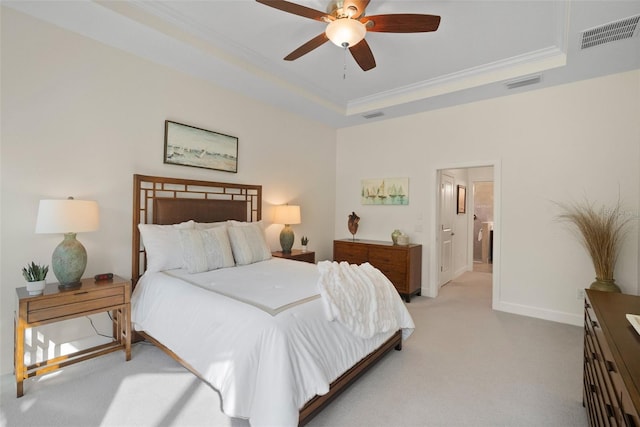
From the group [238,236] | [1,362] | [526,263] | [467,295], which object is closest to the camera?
[1,362]

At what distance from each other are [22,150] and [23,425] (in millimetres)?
2008

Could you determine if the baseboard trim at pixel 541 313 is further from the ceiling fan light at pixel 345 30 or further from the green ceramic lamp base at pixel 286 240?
the ceiling fan light at pixel 345 30

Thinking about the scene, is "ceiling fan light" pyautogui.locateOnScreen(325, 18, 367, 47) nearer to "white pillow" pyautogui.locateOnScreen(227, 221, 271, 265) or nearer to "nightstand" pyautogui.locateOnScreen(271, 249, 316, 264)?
"white pillow" pyautogui.locateOnScreen(227, 221, 271, 265)

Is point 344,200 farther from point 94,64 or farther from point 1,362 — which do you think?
point 1,362

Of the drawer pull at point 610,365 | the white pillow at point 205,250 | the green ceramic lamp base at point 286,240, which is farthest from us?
the green ceramic lamp base at point 286,240

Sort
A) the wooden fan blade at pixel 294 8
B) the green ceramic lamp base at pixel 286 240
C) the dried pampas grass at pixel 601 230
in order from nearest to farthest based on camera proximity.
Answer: the wooden fan blade at pixel 294 8, the dried pampas grass at pixel 601 230, the green ceramic lamp base at pixel 286 240

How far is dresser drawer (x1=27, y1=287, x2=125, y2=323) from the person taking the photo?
2.12 metres

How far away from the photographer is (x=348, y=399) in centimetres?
212

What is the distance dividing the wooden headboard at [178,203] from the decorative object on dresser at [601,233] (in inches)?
161

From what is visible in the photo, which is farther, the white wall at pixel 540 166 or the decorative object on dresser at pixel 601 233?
the white wall at pixel 540 166

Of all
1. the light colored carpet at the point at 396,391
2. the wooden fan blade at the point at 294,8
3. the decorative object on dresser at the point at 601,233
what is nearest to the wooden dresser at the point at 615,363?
the light colored carpet at the point at 396,391

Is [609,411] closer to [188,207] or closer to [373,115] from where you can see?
[188,207]

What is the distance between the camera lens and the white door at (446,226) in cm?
498

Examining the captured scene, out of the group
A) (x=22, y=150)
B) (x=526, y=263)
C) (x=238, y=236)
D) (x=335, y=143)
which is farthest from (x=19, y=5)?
(x=526, y=263)
